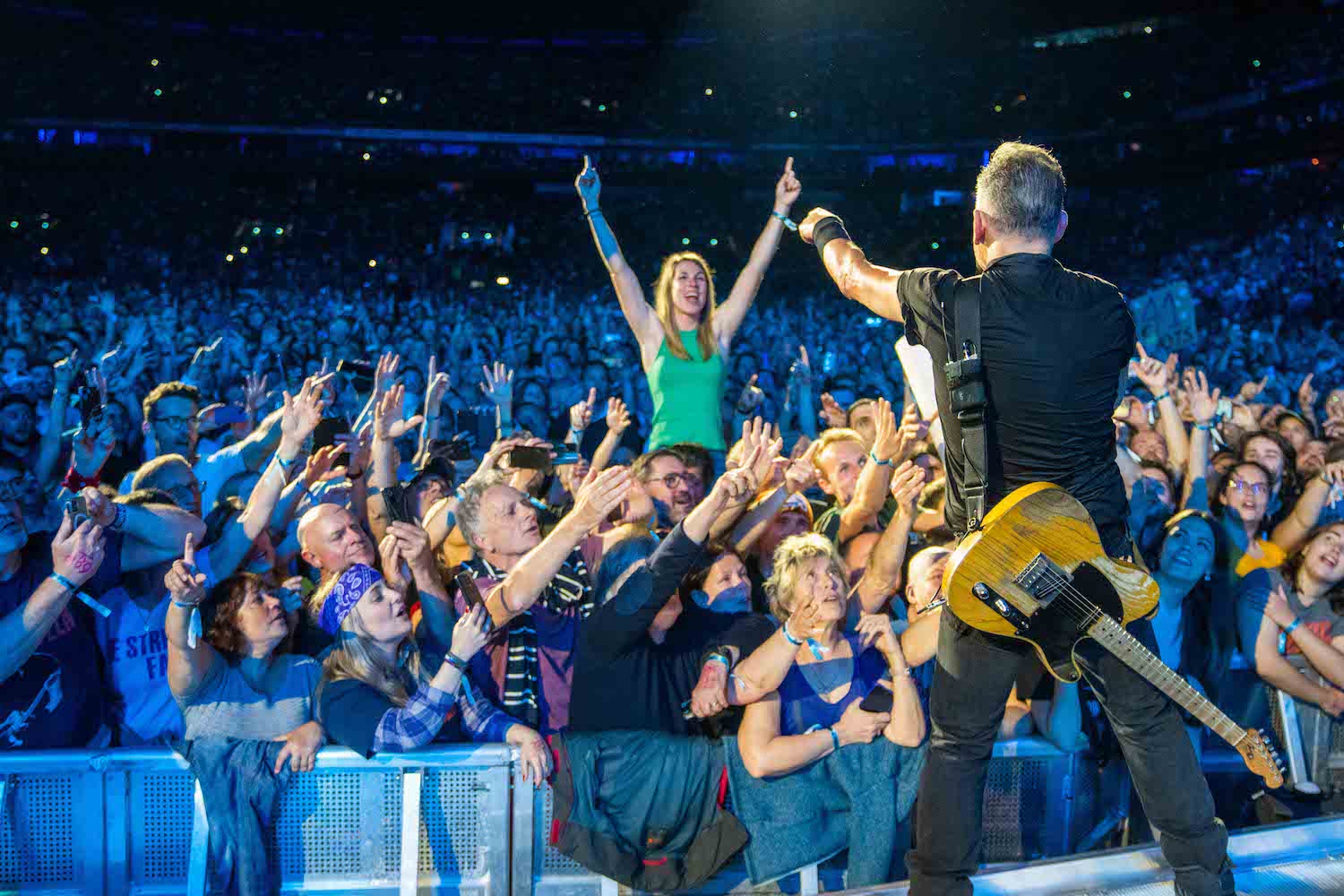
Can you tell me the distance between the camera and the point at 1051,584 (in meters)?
1.94

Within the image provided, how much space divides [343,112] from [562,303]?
5178 millimetres

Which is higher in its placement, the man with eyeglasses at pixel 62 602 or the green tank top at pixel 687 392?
the green tank top at pixel 687 392

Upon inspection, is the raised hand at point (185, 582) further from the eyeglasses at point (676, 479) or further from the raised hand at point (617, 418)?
the raised hand at point (617, 418)

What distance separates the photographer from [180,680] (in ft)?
8.95

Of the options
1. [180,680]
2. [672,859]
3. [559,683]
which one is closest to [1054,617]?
[672,859]

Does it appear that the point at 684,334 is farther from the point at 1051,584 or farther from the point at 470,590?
the point at 1051,584

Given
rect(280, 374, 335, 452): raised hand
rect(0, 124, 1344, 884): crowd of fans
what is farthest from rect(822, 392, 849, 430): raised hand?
rect(280, 374, 335, 452): raised hand

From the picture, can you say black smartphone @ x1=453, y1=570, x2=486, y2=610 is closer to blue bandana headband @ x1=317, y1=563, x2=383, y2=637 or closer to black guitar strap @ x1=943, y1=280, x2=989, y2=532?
blue bandana headband @ x1=317, y1=563, x2=383, y2=637

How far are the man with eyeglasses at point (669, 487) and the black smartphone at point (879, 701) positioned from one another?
1062 mm

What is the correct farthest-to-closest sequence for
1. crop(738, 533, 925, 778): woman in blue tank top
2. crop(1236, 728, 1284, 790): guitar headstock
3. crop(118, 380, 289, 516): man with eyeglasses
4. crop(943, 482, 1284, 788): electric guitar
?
crop(118, 380, 289, 516): man with eyeglasses
crop(738, 533, 925, 778): woman in blue tank top
crop(1236, 728, 1284, 790): guitar headstock
crop(943, 482, 1284, 788): electric guitar

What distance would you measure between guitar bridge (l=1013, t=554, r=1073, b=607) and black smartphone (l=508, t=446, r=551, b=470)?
2288 millimetres

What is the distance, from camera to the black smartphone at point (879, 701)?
2.83 metres

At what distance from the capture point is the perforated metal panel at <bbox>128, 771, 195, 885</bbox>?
2.62 meters

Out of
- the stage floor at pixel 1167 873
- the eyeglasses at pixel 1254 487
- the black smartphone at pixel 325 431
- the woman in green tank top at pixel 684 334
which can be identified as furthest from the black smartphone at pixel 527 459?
the eyeglasses at pixel 1254 487
